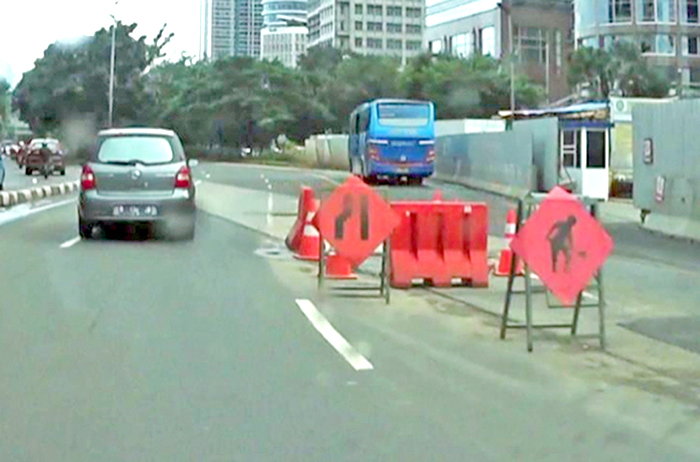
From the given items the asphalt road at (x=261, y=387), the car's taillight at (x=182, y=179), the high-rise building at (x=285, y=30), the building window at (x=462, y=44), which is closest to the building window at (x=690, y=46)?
the building window at (x=462, y=44)

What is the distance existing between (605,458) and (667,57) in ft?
287

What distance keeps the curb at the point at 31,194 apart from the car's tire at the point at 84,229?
10.8 meters

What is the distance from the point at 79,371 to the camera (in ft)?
28.3

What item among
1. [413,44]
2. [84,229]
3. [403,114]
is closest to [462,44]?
[413,44]

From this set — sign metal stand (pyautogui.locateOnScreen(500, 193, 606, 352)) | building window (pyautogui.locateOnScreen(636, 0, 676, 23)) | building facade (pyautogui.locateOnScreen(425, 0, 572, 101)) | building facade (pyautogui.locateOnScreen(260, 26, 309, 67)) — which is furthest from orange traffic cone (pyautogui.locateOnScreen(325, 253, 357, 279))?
building facade (pyautogui.locateOnScreen(260, 26, 309, 67))

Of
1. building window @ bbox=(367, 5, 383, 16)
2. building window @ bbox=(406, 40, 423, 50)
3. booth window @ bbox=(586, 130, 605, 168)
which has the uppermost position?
building window @ bbox=(367, 5, 383, 16)

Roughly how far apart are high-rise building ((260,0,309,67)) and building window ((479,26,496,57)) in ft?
172

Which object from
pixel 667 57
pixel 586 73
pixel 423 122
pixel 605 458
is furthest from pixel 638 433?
pixel 667 57

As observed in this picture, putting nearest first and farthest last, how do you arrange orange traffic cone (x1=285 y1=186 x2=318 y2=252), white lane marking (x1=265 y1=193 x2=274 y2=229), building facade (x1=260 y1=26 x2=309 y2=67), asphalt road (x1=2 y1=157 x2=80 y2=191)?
orange traffic cone (x1=285 y1=186 x2=318 y2=252) → white lane marking (x1=265 y1=193 x2=274 y2=229) → asphalt road (x1=2 y1=157 x2=80 y2=191) → building facade (x1=260 y1=26 x2=309 y2=67)

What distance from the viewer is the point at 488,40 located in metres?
110

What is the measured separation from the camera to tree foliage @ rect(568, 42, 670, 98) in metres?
78.6

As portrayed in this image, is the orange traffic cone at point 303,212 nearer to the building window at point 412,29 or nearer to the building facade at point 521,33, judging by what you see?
the building facade at point 521,33

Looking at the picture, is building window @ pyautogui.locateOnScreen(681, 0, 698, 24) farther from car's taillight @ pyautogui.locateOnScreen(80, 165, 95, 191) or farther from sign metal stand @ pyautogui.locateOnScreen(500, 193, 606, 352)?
sign metal stand @ pyautogui.locateOnScreen(500, 193, 606, 352)

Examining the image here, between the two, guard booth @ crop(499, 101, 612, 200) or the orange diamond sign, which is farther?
guard booth @ crop(499, 101, 612, 200)
